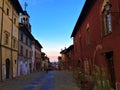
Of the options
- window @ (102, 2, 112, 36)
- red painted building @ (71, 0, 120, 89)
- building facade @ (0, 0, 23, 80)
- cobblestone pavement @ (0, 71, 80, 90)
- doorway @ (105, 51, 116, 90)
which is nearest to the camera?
red painted building @ (71, 0, 120, 89)

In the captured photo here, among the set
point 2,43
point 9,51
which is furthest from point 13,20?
point 2,43

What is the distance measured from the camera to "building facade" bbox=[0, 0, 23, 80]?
69.6 feet

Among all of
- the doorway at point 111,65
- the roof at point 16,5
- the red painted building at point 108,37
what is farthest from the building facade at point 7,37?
the doorway at point 111,65

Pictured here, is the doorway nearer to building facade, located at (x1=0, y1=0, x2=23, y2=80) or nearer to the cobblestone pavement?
the cobblestone pavement

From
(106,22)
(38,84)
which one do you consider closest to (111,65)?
(106,22)

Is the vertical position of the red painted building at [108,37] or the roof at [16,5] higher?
the roof at [16,5]

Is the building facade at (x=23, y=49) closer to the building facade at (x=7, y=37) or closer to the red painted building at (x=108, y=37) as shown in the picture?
the building facade at (x=7, y=37)

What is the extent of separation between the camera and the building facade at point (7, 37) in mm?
21203

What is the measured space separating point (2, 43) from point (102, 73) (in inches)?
676

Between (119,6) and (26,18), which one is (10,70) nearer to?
(119,6)

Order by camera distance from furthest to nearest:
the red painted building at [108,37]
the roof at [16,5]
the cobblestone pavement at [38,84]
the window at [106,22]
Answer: the roof at [16,5]
the cobblestone pavement at [38,84]
the window at [106,22]
the red painted building at [108,37]

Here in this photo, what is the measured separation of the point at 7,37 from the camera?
23.6m

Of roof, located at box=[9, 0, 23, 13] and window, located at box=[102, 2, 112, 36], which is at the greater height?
roof, located at box=[9, 0, 23, 13]

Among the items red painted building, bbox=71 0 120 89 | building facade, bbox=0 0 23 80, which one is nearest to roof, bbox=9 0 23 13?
building facade, bbox=0 0 23 80
